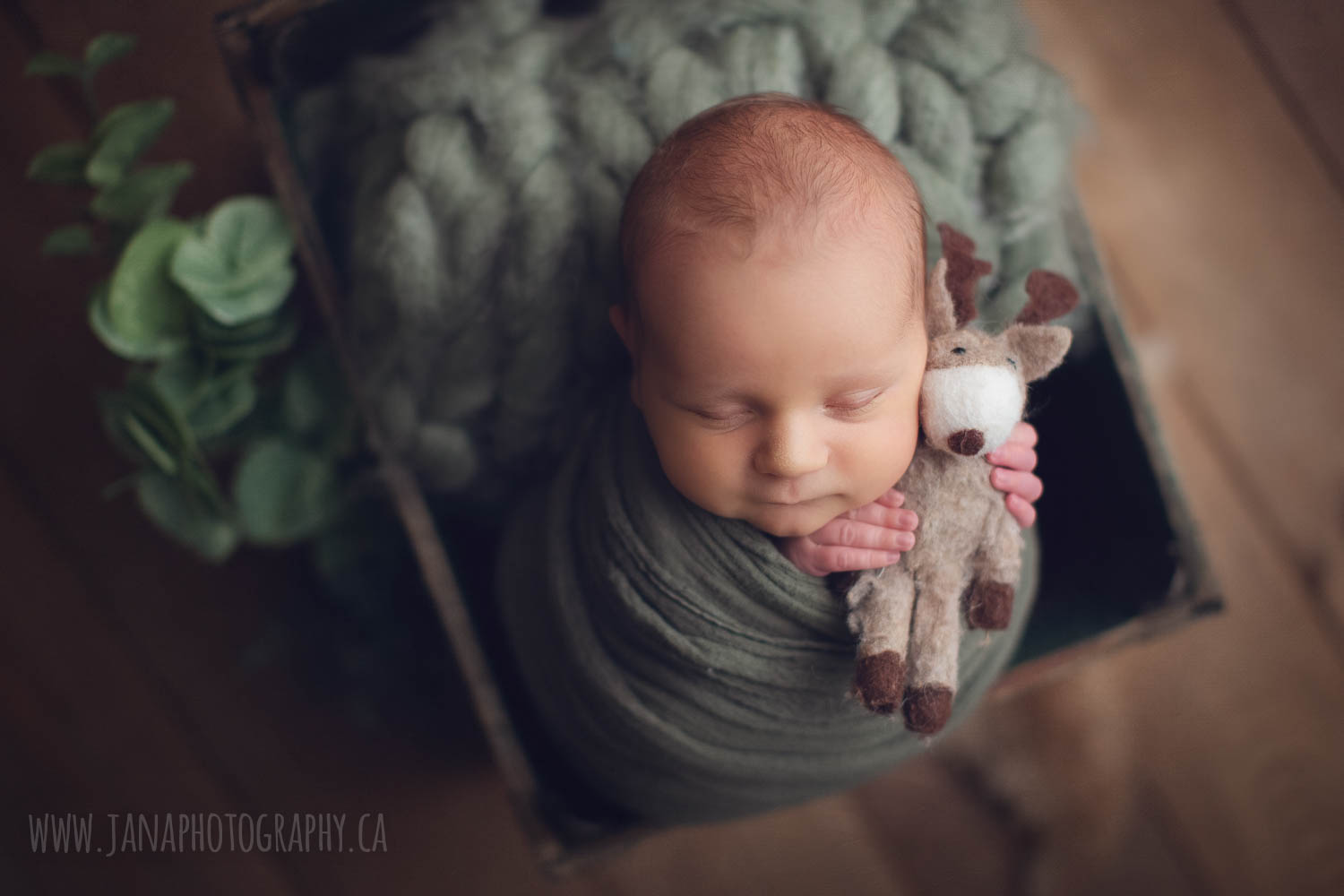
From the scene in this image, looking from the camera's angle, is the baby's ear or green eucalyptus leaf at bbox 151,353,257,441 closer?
the baby's ear

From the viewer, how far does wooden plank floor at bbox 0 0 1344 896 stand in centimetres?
94

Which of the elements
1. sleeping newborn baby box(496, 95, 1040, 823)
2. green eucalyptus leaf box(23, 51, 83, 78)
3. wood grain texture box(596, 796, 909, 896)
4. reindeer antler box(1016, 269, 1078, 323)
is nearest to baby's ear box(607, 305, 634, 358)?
sleeping newborn baby box(496, 95, 1040, 823)

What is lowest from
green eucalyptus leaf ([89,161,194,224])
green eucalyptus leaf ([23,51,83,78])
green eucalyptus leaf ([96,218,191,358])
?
green eucalyptus leaf ([96,218,191,358])

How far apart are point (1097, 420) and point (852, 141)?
362 mm

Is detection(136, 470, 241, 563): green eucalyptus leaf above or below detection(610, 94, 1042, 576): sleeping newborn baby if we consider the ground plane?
below

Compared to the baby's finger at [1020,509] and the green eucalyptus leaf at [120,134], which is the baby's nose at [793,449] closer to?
the baby's finger at [1020,509]

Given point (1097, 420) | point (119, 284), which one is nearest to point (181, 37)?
point (119, 284)

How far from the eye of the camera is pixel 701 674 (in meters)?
0.57

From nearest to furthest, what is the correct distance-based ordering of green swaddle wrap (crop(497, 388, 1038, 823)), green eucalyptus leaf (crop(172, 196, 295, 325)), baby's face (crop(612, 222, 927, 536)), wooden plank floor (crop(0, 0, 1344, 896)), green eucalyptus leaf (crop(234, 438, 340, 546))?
baby's face (crop(612, 222, 927, 536)), green swaddle wrap (crop(497, 388, 1038, 823)), green eucalyptus leaf (crop(172, 196, 295, 325)), green eucalyptus leaf (crop(234, 438, 340, 546)), wooden plank floor (crop(0, 0, 1344, 896))

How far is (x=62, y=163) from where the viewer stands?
0.70 meters

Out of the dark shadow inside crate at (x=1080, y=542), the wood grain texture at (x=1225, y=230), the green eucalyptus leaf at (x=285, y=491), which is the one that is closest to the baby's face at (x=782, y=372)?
the dark shadow inside crate at (x=1080, y=542)

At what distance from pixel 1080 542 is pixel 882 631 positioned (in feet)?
1.12

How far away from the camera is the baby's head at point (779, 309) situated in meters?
0.45

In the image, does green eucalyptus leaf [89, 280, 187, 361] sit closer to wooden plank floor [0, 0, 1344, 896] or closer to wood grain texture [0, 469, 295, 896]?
wooden plank floor [0, 0, 1344, 896]
